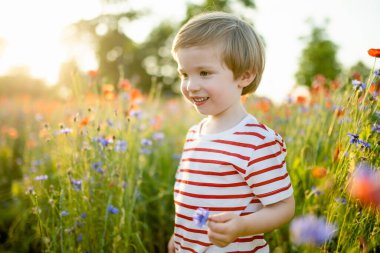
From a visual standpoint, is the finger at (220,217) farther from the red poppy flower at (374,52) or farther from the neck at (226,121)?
the red poppy flower at (374,52)

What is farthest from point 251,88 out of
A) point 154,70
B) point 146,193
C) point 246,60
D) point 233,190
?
point 154,70

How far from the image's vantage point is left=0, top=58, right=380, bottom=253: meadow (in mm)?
1463

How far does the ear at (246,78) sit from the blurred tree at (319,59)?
18.3m

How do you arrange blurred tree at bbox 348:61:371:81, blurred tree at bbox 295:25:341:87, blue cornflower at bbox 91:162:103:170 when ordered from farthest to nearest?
1. blurred tree at bbox 295:25:341:87
2. blurred tree at bbox 348:61:371:81
3. blue cornflower at bbox 91:162:103:170

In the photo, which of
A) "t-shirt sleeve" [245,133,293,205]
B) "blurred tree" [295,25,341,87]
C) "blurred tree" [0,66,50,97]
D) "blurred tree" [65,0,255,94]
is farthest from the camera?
"blurred tree" [65,0,255,94]

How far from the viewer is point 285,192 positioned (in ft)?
4.57

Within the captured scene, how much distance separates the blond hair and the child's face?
28mm

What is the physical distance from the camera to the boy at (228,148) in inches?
55.1

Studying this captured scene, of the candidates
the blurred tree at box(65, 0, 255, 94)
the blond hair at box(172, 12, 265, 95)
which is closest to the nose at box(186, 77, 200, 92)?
the blond hair at box(172, 12, 265, 95)

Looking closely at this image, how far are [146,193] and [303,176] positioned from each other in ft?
4.16

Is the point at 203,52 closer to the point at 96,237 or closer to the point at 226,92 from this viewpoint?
the point at 226,92

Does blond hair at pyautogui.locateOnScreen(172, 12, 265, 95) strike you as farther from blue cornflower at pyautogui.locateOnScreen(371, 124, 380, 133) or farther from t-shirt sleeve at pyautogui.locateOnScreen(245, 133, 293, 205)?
blue cornflower at pyautogui.locateOnScreen(371, 124, 380, 133)

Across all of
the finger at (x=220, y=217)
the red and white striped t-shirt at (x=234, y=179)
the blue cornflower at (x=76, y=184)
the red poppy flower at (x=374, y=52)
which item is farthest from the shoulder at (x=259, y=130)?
the blue cornflower at (x=76, y=184)

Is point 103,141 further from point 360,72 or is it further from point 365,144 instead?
point 360,72
